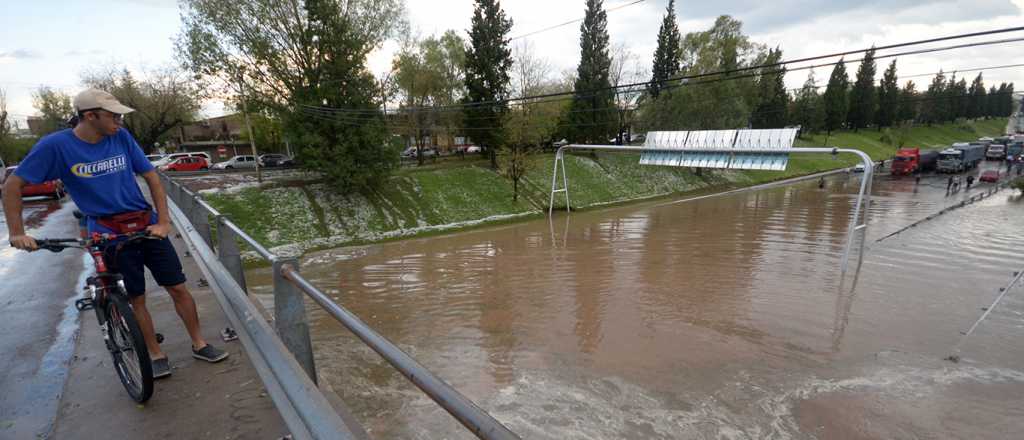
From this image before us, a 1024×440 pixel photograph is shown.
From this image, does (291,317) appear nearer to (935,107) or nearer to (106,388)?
(106,388)

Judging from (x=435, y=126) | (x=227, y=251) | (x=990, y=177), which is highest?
(x=435, y=126)

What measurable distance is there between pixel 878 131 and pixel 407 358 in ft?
318

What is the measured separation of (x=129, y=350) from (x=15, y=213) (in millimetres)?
1165

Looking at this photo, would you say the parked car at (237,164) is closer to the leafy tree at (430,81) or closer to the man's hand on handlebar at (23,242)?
the leafy tree at (430,81)

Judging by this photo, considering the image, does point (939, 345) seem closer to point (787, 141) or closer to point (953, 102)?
point (787, 141)

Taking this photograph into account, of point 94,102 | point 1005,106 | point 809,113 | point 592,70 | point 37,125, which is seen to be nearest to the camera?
point 94,102

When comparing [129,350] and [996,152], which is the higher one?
[996,152]

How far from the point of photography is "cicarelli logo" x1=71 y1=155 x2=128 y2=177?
287cm

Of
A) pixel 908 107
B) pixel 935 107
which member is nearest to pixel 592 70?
pixel 908 107

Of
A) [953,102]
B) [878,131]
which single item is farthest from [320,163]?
[953,102]

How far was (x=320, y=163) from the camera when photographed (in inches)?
831

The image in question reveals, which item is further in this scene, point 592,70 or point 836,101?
point 836,101

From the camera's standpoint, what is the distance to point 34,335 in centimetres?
400

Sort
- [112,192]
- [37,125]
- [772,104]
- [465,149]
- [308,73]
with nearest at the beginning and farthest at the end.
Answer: [112,192] < [308,73] < [465,149] < [37,125] < [772,104]
